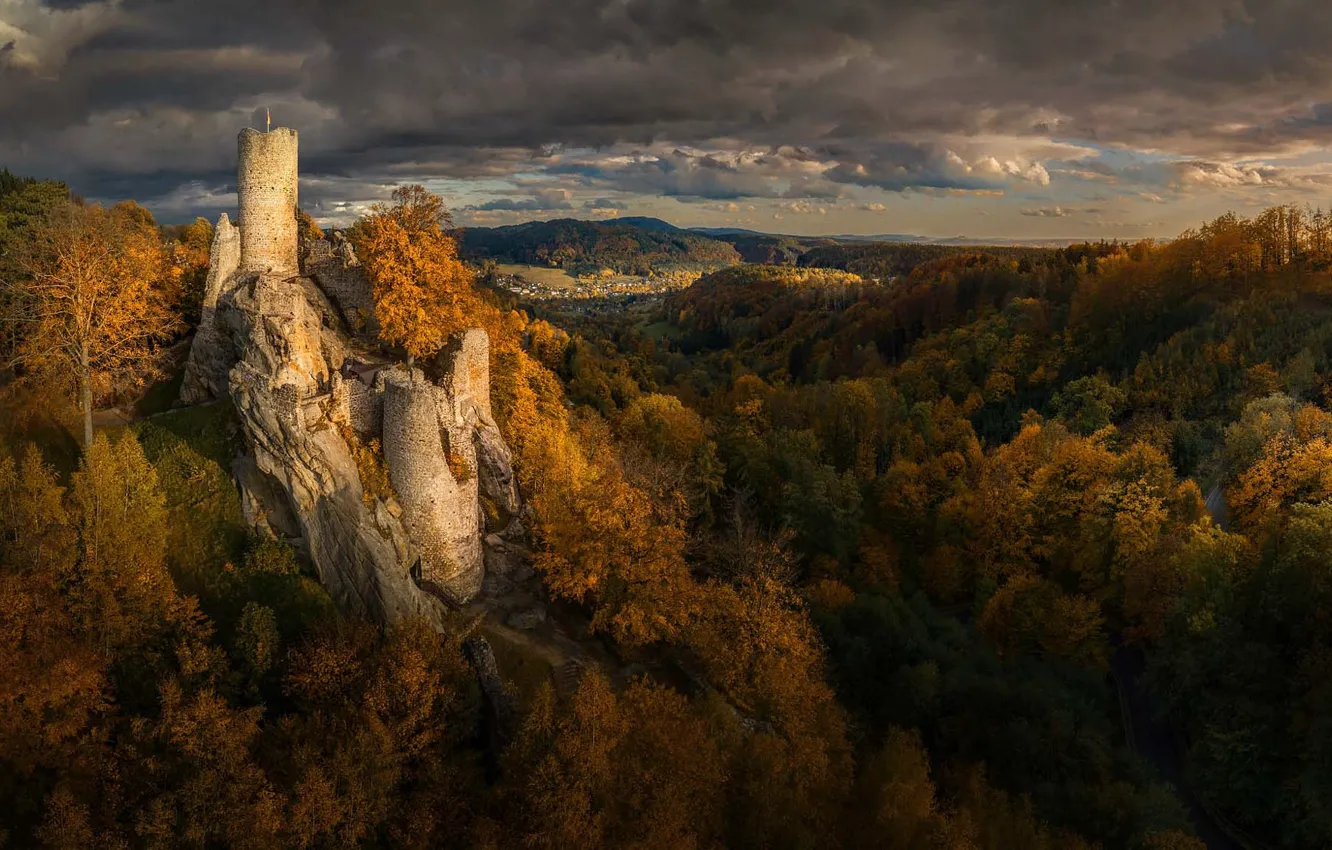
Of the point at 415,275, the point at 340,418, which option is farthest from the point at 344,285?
the point at 340,418

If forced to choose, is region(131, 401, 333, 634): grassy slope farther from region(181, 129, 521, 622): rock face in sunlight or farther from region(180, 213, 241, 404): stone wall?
region(180, 213, 241, 404): stone wall

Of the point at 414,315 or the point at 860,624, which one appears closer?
the point at 414,315

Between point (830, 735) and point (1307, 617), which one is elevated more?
point (1307, 617)

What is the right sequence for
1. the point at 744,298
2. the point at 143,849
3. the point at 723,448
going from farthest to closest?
the point at 744,298
the point at 723,448
the point at 143,849

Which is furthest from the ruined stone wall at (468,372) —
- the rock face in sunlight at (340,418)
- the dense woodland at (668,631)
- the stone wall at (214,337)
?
the stone wall at (214,337)

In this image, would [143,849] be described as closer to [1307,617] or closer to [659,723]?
[659,723]

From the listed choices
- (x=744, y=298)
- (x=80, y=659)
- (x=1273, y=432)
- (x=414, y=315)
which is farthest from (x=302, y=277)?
(x=744, y=298)
